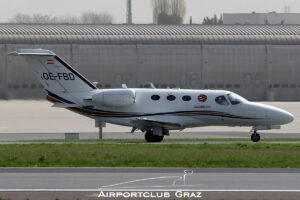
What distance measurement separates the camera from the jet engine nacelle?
34.9 meters

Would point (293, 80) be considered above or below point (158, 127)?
below

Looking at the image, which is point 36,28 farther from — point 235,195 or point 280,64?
point 235,195

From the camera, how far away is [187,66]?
73438 mm

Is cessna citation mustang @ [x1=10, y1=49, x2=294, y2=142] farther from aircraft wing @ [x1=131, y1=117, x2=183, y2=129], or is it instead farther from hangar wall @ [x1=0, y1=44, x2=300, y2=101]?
hangar wall @ [x1=0, y1=44, x2=300, y2=101]

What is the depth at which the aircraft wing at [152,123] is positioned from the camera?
3484cm

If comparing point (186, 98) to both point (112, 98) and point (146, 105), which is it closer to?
point (146, 105)

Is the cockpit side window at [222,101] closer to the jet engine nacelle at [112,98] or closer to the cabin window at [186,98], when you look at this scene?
the cabin window at [186,98]

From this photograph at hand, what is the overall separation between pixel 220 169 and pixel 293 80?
55.0 metres

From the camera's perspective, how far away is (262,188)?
61.0ft

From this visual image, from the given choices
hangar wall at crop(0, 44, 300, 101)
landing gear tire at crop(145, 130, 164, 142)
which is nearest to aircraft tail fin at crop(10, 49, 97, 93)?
landing gear tire at crop(145, 130, 164, 142)

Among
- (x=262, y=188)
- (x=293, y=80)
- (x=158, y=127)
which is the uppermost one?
(x=262, y=188)

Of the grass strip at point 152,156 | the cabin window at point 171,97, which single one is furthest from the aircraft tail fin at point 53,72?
the grass strip at point 152,156

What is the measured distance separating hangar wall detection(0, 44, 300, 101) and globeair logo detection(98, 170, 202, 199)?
48448 millimetres

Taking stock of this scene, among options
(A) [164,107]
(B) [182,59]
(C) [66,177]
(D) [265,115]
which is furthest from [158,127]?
(B) [182,59]
